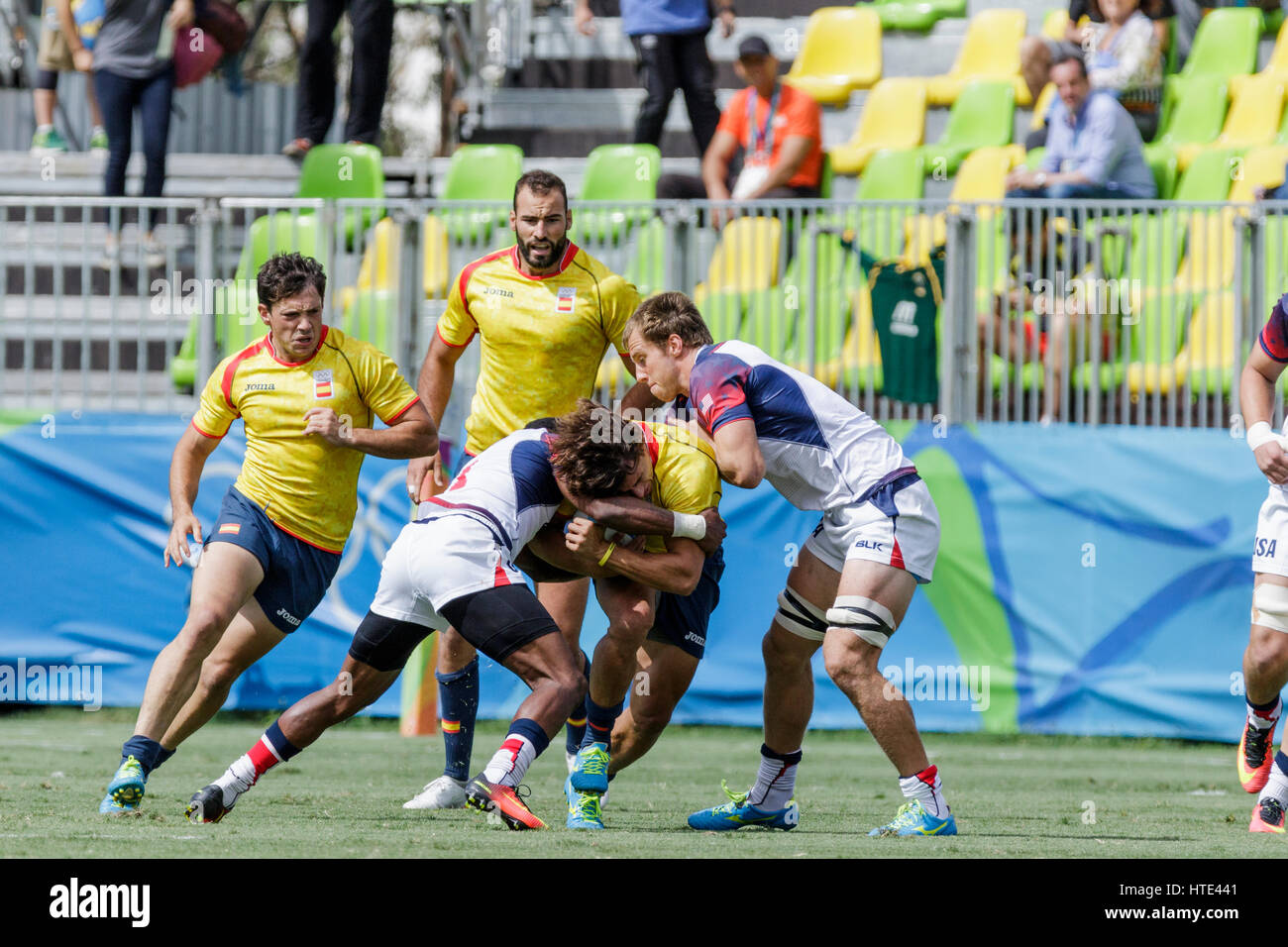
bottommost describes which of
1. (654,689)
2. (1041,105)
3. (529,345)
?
(654,689)

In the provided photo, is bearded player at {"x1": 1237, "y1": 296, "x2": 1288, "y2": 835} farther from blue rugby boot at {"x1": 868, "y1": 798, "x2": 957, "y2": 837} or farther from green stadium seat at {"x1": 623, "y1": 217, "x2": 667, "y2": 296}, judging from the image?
green stadium seat at {"x1": 623, "y1": 217, "x2": 667, "y2": 296}

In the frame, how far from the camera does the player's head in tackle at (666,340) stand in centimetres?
677

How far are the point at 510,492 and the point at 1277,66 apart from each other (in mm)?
10493

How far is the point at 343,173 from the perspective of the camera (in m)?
13.6

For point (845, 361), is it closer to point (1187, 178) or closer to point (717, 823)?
point (1187, 178)

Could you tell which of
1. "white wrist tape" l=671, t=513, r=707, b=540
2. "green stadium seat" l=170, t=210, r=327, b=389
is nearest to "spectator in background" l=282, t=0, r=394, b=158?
"green stadium seat" l=170, t=210, r=327, b=389

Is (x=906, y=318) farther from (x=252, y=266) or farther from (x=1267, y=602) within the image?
(x=1267, y=602)

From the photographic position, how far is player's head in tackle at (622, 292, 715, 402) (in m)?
A: 6.77

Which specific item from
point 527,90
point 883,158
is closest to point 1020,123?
point 883,158

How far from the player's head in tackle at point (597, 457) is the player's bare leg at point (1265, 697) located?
262 centimetres

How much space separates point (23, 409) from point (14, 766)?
340cm

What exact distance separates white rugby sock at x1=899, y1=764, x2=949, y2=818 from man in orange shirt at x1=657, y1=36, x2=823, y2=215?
23.4 feet

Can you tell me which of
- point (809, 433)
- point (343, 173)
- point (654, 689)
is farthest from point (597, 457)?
point (343, 173)

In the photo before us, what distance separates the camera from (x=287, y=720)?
266 inches
